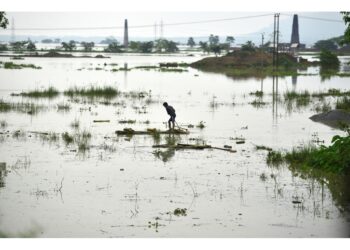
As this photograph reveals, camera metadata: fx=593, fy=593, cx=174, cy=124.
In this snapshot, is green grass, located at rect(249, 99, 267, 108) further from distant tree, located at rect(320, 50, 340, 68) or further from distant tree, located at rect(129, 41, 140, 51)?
distant tree, located at rect(129, 41, 140, 51)

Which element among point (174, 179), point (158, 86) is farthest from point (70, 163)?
point (158, 86)

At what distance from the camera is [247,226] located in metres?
9.55

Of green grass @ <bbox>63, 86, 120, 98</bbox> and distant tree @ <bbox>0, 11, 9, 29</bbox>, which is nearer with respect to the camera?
distant tree @ <bbox>0, 11, 9, 29</bbox>

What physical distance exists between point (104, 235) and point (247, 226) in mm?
2300

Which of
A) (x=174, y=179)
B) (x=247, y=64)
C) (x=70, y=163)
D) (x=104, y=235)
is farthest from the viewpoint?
(x=247, y=64)

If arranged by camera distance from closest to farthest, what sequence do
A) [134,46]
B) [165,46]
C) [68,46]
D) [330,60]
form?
[330,60], [68,46], [134,46], [165,46]

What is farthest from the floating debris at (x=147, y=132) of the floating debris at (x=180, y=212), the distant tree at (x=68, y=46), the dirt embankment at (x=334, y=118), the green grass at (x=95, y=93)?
the distant tree at (x=68, y=46)

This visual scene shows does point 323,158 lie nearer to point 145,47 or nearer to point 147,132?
point 147,132

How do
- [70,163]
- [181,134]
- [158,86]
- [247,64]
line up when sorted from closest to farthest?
[70,163]
[181,134]
[158,86]
[247,64]

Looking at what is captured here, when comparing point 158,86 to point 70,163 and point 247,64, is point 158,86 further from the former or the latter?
point 247,64

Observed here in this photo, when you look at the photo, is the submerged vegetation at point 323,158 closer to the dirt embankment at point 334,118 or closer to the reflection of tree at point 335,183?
the reflection of tree at point 335,183

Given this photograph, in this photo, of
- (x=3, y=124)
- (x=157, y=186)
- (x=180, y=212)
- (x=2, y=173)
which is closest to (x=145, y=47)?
(x=3, y=124)

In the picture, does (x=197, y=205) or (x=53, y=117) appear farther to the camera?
(x=53, y=117)

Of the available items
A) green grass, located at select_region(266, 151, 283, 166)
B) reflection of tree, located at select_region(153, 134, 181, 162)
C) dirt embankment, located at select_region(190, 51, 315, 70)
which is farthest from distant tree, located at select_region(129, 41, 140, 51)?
green grass, located at select_region(266, 151, 283, 166)
